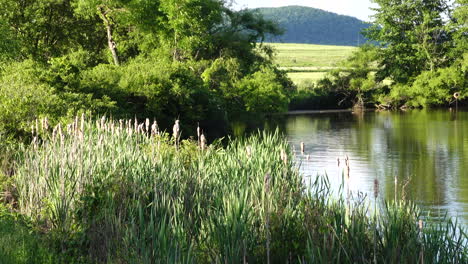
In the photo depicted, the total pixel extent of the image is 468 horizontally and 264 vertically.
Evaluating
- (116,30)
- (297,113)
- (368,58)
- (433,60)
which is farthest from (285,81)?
(116,30)

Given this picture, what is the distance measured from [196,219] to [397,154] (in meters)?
24.0

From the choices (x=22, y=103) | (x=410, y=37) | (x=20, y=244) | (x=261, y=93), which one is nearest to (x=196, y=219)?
(x=20, y=244)

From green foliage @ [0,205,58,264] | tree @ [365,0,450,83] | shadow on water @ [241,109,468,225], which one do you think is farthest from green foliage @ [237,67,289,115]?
green foliage @ [0,205,58,264]

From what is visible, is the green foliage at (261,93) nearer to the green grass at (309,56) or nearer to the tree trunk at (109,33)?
the tree trunk at (109,33)

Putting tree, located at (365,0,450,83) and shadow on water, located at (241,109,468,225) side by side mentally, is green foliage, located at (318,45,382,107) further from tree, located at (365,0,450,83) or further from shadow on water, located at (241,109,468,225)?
shadow on water, located at (241,109,468,225)

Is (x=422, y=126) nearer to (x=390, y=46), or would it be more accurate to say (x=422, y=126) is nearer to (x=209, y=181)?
(x=390, y=46)

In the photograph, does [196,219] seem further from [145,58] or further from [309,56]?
[309,56]

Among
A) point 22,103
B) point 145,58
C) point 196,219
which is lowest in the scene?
point 196,219

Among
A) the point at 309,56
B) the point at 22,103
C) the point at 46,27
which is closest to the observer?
the point at 22,103

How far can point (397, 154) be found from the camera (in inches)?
1223

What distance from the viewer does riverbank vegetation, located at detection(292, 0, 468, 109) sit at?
2557 inches

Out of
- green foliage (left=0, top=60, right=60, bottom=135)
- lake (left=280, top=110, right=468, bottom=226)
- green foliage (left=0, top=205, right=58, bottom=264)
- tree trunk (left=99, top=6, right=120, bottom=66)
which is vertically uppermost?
tree trunk (left=99, top=6, right=120, bottom=66)

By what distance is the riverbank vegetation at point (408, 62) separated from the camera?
6494 cm

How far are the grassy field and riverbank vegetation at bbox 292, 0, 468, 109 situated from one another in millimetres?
28945
